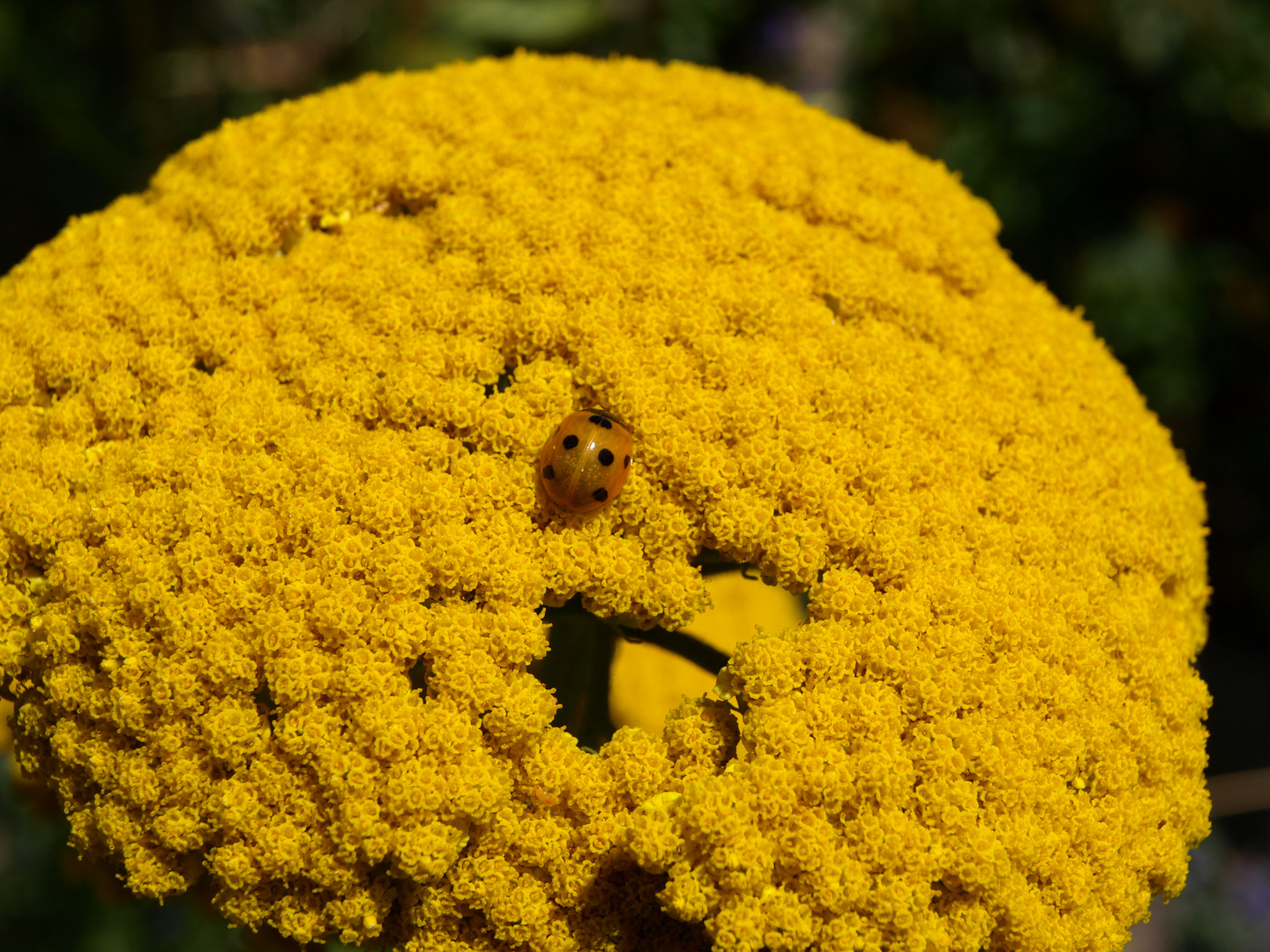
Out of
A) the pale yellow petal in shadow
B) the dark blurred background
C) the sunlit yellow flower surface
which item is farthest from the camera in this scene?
the dark blurred background

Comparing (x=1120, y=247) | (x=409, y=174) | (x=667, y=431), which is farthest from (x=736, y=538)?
(x=1120, y=247)

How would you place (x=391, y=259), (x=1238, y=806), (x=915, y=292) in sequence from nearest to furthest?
1. (x=391, y=259)
2. (x=915, y=292)
3. (x=1238, y=806)

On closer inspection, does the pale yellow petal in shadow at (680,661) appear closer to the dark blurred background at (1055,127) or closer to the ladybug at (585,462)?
the ladybug at (585,462)

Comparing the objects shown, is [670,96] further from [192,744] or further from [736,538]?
[192,744]

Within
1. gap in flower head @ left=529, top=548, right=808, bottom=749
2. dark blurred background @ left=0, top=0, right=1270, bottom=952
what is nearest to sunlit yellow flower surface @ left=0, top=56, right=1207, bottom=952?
gap in flower head @ left=529, top=548, right=808, bottom=749

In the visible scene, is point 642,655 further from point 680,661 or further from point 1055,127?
point 1055,127

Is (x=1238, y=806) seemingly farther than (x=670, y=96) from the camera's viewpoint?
Yes

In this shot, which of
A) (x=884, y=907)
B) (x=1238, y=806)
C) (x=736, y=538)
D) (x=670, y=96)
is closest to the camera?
(x=884, y=907)

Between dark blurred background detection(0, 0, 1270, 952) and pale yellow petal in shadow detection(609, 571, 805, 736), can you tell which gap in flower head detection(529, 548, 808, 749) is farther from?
dark blurred background detection(0, 0, 1270, 952)
